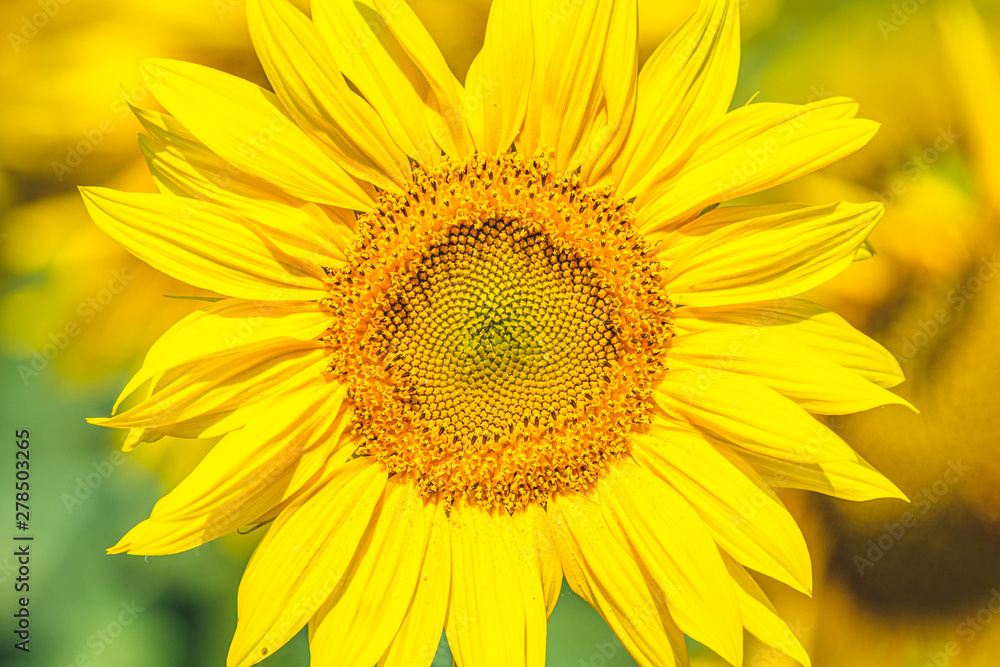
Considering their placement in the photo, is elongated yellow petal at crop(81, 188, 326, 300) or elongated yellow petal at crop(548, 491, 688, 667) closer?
elongated yellow petal at crop(81, 188, 326, 300)

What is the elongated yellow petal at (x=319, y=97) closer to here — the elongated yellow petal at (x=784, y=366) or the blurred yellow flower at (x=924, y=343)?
the elongated yellow petal at (x=784, y=366)

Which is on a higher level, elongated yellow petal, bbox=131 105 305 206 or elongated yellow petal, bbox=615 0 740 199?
elongated yellow petal, bbox=131 105 305 206

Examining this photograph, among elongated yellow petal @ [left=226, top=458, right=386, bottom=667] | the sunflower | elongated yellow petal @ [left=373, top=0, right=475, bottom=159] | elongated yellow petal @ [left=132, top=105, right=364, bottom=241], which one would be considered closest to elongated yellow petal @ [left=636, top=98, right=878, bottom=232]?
the sunflower

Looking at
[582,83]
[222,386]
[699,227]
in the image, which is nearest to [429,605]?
[222,386]

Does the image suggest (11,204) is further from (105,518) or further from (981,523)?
(981,523)

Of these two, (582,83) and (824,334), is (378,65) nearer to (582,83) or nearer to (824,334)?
(582,83)

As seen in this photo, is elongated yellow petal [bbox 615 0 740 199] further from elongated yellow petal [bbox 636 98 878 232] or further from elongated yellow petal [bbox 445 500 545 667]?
elongated yellow petal [bbox 445 500 545 667]

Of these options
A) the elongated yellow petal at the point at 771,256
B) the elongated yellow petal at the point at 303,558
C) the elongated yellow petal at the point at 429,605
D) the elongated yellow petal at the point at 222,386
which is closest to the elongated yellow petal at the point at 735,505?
the elongated yellow petal at the point at 771,256
